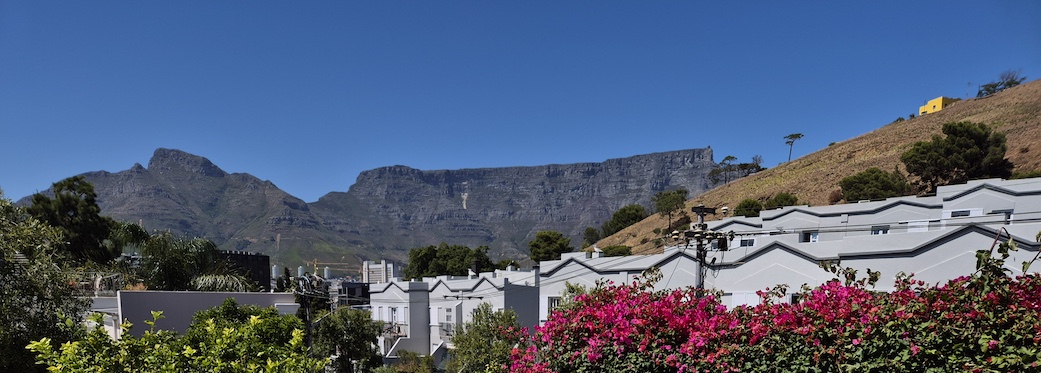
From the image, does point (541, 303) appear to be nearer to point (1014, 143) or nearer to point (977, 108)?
point (1014, 143)

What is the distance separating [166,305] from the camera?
1630 centimetres

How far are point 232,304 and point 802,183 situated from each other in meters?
71.2

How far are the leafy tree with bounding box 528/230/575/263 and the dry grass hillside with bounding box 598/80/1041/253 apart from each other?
8.73 metres

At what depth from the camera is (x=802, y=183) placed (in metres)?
70.8

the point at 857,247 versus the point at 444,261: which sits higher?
the point at 857,247

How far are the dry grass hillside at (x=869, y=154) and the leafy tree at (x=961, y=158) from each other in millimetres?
4381

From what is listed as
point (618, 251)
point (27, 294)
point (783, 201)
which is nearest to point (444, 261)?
point (618, 251)

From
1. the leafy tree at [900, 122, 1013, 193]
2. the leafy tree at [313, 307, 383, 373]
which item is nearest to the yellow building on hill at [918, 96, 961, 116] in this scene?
the leafy tree at [900, 122, 1013, 193]

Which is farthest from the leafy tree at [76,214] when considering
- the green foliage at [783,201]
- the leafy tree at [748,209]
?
the green foliage at [783,201]

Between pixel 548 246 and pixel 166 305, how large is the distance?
5381cm

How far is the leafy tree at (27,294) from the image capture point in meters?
9.16

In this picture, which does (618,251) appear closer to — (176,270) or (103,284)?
(176,270)

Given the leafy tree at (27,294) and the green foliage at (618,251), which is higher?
the leafy tree at (27,294)

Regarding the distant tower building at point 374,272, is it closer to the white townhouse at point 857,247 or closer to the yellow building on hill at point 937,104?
the white townhouse at point 857,247
